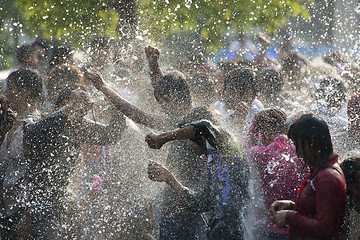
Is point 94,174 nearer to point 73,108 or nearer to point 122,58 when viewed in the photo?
point 73,108

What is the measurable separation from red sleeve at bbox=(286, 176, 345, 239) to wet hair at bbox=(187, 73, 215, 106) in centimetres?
311

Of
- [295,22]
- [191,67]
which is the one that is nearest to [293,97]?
[191,67]

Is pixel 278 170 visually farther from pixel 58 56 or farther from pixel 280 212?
pixel 58 56

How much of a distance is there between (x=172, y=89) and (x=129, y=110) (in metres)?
0.44

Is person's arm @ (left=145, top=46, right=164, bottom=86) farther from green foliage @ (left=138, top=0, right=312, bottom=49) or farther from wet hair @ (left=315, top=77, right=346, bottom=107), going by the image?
green foliage @ (left=138, top=0, right=312, bottom=49)

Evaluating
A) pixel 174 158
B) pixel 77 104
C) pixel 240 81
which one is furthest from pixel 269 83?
pixel 77 104

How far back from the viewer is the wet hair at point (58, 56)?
6.32 m

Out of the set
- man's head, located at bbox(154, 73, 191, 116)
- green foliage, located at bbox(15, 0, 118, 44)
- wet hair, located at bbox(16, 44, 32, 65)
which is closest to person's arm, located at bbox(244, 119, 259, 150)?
man's head, located at bbox(154, 73, 191, 116)

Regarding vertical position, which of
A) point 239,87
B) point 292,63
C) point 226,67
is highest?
point 239,87

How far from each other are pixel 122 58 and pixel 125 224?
2872 mm

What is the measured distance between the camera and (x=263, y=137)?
12.5 ft

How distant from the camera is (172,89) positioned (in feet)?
12.4

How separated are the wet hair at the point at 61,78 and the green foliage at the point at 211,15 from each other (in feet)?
10.3

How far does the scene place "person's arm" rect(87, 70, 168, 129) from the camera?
3.72 metres
